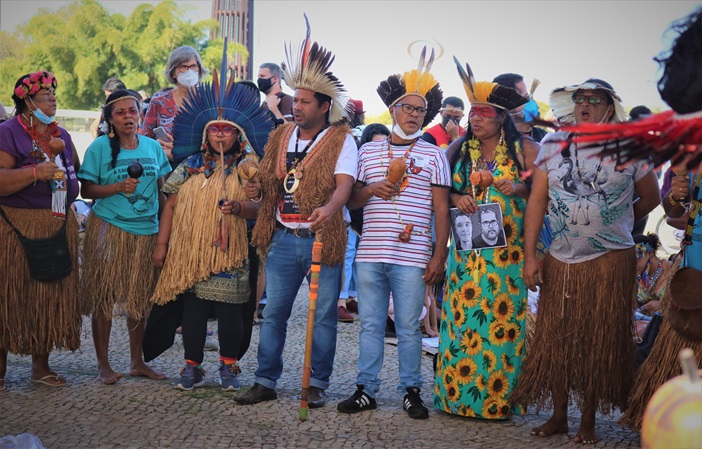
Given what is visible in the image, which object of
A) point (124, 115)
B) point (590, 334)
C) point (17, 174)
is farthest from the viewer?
point (124, 115)

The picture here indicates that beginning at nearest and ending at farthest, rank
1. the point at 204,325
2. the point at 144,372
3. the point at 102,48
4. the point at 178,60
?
the point at 204,325 < the point at 144,372 < the point at 178,60 < the point at 102,48

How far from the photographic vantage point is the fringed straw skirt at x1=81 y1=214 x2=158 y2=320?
6453 mm

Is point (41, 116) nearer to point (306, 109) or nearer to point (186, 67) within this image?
point (186, 67)

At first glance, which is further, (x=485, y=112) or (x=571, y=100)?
(x=485, y=112)

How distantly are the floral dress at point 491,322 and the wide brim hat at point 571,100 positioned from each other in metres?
0.44

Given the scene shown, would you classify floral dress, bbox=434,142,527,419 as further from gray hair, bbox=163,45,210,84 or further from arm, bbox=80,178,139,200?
gray hair, bbox=163,45,210,84

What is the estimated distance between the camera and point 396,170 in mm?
5621

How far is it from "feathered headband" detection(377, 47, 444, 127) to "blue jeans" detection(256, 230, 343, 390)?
3.59 feet

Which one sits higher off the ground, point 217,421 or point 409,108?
point 409,108

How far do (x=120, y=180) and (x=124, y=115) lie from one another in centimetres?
47

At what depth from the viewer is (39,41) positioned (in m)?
50.2

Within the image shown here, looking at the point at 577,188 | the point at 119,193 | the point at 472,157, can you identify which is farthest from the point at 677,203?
the point at 119,193

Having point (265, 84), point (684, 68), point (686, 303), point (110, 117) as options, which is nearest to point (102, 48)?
point (265, 84)

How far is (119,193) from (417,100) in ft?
7.37
